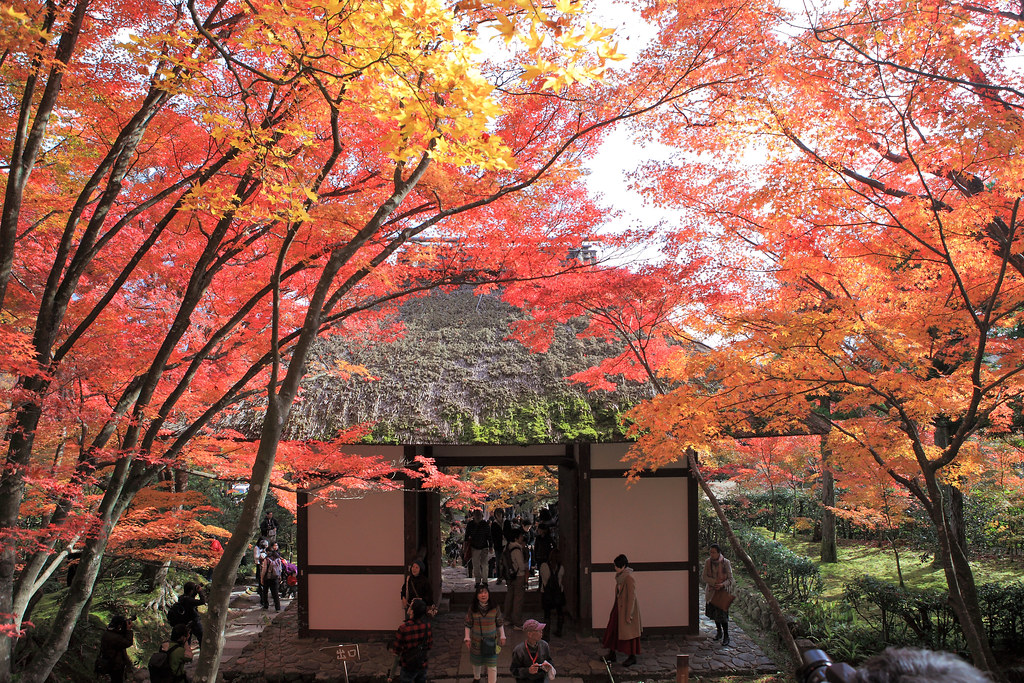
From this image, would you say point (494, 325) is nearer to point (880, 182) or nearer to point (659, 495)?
point (659, 495)

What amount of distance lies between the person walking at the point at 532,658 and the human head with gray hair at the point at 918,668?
442cm

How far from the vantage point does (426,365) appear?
892 centimetres

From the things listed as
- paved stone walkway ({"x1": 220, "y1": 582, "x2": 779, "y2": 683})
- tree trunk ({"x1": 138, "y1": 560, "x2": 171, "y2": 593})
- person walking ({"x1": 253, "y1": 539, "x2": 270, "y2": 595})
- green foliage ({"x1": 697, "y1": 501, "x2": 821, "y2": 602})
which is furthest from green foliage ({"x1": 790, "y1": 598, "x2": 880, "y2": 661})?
tree trunk ({"x1": 138, "y1": 560, "x2": 171, "y2": 593})

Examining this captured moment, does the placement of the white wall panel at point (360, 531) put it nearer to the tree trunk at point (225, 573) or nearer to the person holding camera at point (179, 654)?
the person holding camera at point (179, 654)

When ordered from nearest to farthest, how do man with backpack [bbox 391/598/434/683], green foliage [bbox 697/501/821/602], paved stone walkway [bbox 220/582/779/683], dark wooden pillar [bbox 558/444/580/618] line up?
man with backpack [bbox 391/598/434/683]
paved stone walkway [bbox 220/582/779/683]
dark wooden pillar [bbox 558/444/580/618]
green foliage [bbox 697/501/821/602]

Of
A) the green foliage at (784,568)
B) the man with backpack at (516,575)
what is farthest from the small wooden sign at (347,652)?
the green foliage at (784,568)

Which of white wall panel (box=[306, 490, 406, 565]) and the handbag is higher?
white wall panel (box=[306, 490, 406, 565])

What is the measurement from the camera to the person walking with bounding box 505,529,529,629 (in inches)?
333

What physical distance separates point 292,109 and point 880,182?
537 cm

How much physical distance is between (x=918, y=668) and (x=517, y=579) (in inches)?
311

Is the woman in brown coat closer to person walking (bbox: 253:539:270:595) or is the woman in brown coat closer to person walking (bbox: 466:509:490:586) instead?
person walking (bbox: 466:509:490:586)

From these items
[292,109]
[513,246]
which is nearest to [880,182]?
[513,246]

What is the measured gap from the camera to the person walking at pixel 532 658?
5.23 meters

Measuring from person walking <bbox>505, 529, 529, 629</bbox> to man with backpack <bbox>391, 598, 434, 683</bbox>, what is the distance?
2.75 m
